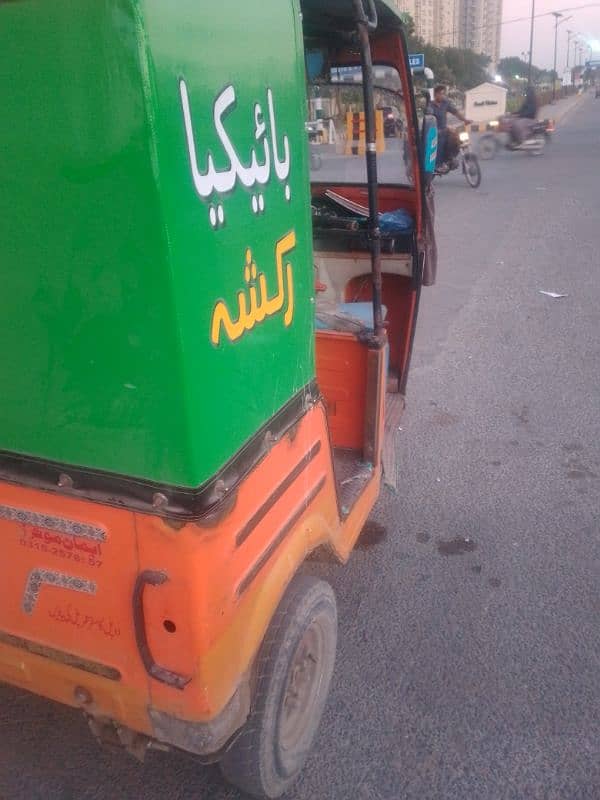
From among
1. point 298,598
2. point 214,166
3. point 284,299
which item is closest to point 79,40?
point 214,166

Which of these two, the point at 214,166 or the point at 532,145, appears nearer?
the point at 214,166

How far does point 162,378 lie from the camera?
4.87ft

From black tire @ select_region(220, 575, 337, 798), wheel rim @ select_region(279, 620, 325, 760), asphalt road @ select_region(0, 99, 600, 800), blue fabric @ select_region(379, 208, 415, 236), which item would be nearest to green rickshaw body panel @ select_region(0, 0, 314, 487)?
black tire @ select_region(220, 575, 337, 798)

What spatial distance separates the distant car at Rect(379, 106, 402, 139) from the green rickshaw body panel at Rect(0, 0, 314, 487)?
5.49 ft

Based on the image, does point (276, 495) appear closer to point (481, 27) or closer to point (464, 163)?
point (464, 163)

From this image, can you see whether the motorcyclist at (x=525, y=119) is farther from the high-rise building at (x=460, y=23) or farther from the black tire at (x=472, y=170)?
the high-rise building at (x=460, y=23)

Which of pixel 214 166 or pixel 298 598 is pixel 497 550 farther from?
pixel 214 166

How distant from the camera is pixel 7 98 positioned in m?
1.38

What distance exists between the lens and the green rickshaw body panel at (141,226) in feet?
4.28

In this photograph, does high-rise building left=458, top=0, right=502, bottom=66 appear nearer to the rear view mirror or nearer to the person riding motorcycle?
the person riding motorcycle

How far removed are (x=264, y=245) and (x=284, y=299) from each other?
20 centimetres

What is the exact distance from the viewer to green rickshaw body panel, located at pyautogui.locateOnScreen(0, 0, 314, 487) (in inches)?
51.4

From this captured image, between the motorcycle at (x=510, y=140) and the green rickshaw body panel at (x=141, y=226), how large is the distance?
63.5ft

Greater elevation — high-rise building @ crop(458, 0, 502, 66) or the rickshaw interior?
high-rise building @ crop(458, 0, 502, 66)
